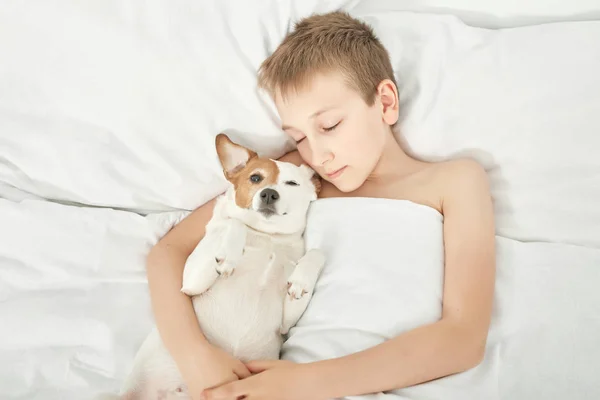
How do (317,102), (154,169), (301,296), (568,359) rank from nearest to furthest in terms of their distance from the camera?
(568,359) → (301,296) → (317,102) → (154,169)

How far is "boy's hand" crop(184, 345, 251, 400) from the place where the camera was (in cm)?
123

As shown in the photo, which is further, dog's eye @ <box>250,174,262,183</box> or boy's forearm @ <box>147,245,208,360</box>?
dog's eye @ <box>250,174,262,183</box>

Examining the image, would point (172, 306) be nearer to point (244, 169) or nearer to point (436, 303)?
point (244, 169)

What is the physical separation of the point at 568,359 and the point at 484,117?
63 cm

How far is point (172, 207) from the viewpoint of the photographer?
5.42ft

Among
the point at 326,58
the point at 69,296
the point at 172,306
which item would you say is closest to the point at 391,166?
the point at 326,58

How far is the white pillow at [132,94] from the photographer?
5.07 feet

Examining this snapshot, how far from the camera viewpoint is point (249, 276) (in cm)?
135

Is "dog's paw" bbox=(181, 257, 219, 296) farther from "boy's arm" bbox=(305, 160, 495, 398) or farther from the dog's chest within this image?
"boy's arm" bbox=(305, 160, 495, 398)

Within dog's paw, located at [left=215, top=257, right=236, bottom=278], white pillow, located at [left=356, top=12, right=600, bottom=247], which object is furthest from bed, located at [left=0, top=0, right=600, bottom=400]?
dog's paw, located at [left=215, top=257, right=236, bottom=278]

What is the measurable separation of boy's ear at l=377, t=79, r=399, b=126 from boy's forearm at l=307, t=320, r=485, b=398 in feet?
1.87

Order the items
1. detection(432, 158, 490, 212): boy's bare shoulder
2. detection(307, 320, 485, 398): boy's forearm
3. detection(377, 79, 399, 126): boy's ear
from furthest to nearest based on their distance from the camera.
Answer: detection(377, 79, 399, 126): boy's ear, detection(432, 158, 490, 212): boy's bare shoulder, detection(307, 320, 485, 398): boy's forearm

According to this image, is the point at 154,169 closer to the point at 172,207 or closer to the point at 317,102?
the point at 172,207

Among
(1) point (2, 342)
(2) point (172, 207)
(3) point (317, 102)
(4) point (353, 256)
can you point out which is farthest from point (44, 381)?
(3) point (317, 102)
